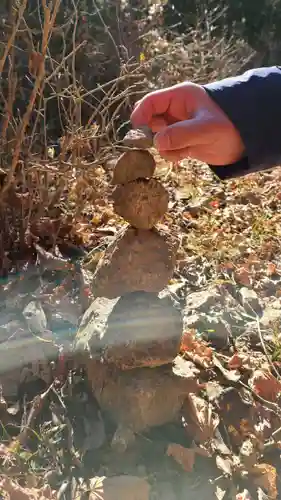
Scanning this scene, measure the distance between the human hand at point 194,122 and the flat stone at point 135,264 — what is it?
0.26 m

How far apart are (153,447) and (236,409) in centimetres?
34

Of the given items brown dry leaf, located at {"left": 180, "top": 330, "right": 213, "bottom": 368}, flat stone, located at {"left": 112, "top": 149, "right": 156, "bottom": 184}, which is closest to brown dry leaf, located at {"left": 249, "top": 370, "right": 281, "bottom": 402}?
brown dry leaf, located at {"left": 180, "top": 330, "right": 213, "bottom": 368}

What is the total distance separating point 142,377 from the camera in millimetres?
1878

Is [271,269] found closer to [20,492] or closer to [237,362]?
[237,362]

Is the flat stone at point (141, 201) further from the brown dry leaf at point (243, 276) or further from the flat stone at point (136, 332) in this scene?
the brown dry leaf at point (243, 276)

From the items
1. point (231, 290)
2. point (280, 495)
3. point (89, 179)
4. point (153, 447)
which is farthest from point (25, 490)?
point (89, 179)

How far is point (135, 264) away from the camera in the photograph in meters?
1.79

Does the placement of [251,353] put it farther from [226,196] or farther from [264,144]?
[226,196]

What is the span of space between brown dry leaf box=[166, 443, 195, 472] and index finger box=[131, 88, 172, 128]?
3.21ft

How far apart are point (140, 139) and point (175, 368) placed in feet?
2.59

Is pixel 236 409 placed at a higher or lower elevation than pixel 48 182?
lower

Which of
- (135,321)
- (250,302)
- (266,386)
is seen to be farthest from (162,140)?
(250,302)

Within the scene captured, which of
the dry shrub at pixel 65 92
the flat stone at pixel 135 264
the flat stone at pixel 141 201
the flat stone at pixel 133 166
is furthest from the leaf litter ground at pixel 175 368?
the flat stone at pixel 133 166

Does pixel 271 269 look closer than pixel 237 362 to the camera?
No
